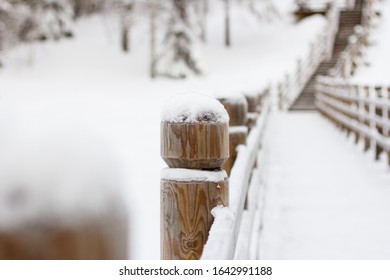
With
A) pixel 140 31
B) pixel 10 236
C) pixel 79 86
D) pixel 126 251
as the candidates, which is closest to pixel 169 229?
pixel 126 251

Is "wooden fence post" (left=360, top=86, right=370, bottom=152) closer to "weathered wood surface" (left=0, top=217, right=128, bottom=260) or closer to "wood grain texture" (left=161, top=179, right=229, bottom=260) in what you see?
"wood grain texture" (left=161, top=179, right=229, bottom=260)

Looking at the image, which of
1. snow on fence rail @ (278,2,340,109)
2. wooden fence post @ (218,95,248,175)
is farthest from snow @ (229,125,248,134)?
snow on fence rail @ (278,2,340,109)

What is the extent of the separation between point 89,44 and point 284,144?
24.1m

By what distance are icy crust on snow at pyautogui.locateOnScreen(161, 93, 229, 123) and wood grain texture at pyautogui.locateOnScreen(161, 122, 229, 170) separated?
1 cm

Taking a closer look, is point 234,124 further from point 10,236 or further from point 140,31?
point 140,31

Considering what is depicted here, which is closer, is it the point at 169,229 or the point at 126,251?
the point at 126,251

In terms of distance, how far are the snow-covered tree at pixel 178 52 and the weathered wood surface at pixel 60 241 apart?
27969mm

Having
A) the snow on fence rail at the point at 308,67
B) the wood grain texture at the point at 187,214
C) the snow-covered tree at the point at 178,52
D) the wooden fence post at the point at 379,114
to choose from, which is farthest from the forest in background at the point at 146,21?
the wood grain texture at the point at 187,214

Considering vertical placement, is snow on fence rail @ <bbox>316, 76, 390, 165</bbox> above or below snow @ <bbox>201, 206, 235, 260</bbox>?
below

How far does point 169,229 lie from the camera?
5.36 feet

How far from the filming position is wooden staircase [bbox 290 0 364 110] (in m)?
20.2

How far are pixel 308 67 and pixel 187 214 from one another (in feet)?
71.7

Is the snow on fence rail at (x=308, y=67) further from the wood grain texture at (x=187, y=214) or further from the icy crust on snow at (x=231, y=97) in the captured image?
the wood grain texture at (x=187, y=214)

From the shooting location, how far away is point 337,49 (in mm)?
23688
